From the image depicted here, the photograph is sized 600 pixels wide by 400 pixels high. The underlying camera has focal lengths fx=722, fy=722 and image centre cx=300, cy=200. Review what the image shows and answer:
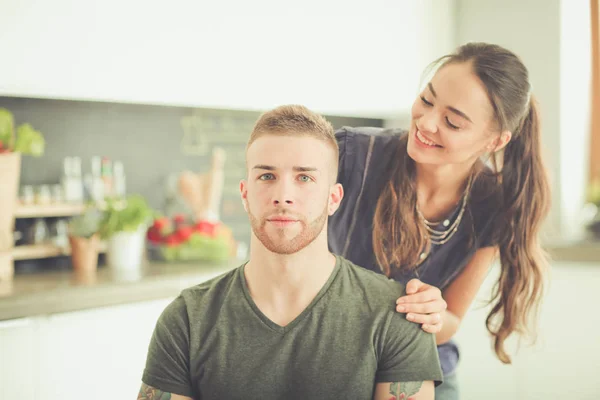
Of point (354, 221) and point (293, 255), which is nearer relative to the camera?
point (293, 255)

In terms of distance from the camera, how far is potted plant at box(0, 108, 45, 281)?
250 centimetres

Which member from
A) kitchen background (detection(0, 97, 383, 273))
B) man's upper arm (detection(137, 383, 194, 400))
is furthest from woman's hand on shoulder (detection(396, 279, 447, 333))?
kitchen background (detection(0, 97, 383, 273))

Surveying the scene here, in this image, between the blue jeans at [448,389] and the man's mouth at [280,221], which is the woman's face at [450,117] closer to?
the man's mouth at [280,221]

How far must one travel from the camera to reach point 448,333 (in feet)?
5.29

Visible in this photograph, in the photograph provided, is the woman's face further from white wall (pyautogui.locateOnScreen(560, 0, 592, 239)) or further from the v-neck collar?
white wall (pyautogui.locateOnScreen(560, 0, 592, 239))

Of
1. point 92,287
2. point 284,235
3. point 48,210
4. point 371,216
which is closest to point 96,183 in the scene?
point 48,210

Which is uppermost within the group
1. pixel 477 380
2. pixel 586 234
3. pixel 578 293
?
pixel 586 234

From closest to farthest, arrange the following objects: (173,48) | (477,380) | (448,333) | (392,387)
→ (392,387) → (448,333) → (173,48) → (477,380)

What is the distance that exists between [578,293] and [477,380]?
653mm

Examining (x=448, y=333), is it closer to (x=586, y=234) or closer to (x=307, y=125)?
(x=307, y=125)

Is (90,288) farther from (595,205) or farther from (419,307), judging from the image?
(595,205)

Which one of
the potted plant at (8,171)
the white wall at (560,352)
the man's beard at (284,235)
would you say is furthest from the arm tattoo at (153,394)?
the white wall at (560,352)

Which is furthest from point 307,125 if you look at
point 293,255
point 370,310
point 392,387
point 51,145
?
point 51,145

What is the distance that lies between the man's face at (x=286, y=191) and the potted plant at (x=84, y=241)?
4.98 feet
